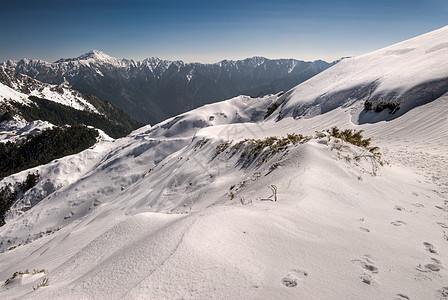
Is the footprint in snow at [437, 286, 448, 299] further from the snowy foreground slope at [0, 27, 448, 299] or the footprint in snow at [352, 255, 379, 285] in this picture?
the footprint in snow at [352, 255, 379, 285]

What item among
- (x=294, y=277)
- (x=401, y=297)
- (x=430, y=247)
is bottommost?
(x=430, y=247)

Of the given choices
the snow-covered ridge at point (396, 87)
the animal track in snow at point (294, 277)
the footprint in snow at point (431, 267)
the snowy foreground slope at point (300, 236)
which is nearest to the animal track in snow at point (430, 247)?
the snowy foreground slope at point (300, 236)

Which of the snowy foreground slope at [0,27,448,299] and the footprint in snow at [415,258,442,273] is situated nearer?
the snowy foreground slope at [0,27,448,299]

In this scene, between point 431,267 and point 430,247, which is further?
point 430,247

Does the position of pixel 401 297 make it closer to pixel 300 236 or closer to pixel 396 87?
pixel 300 236

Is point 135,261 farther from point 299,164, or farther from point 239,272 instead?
point 299,164

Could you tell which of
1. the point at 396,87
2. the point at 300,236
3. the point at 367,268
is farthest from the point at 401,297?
the point at 396,87

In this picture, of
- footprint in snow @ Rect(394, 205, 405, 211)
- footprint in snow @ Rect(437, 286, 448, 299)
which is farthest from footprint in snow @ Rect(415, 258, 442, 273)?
footprint in snow @ Rect(394, 205, 405, 211)

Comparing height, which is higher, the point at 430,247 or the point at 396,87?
the point at 396,87

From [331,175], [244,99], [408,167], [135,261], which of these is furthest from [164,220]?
[244,99]

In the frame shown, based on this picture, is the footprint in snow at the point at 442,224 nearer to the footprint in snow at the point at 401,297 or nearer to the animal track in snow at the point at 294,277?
the footprint in snow at the point at 401,297
